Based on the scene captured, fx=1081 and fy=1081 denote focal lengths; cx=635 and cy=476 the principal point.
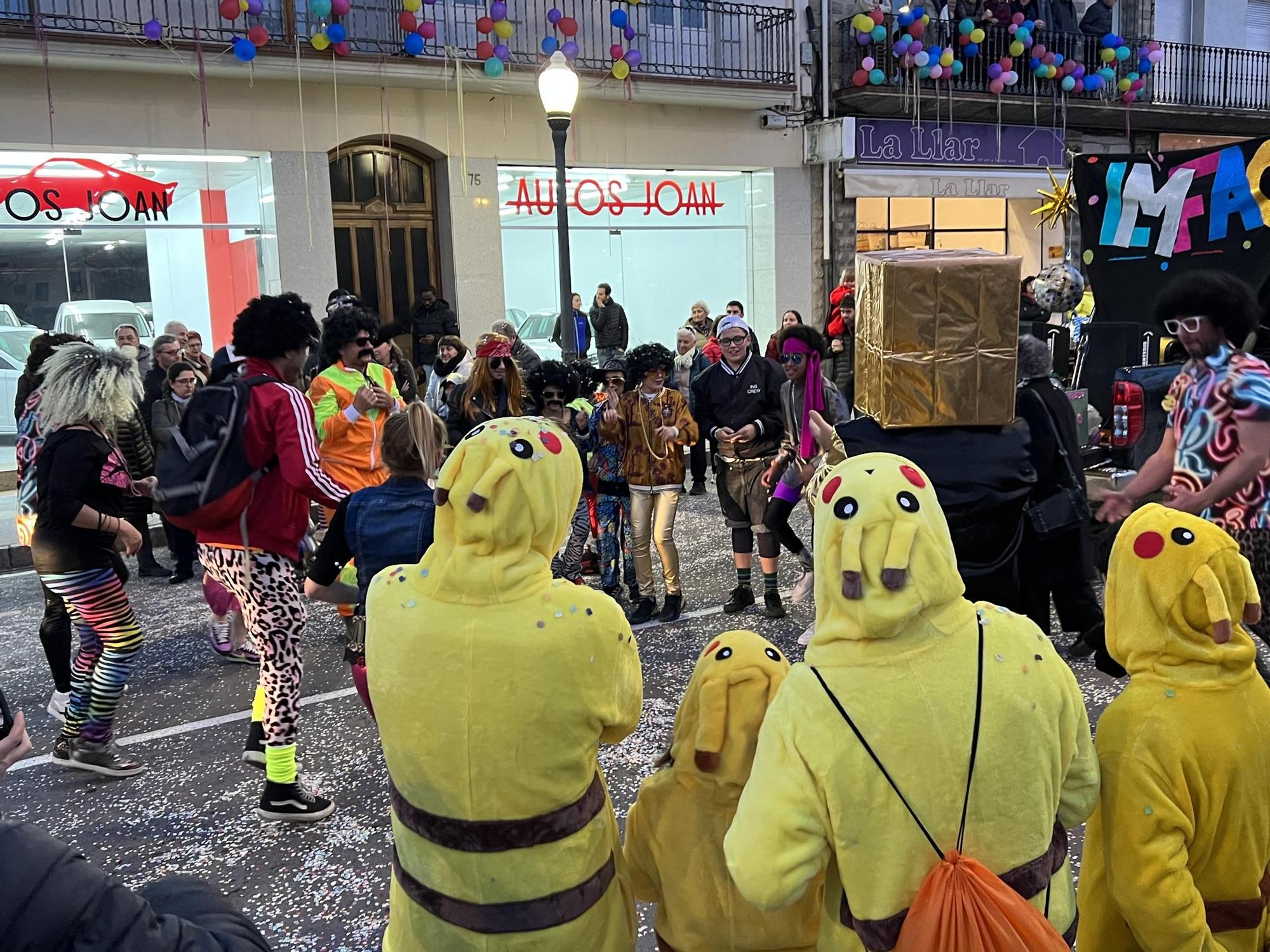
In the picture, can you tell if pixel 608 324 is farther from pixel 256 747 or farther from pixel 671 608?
pixel 256 747

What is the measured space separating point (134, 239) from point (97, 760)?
10.9 m

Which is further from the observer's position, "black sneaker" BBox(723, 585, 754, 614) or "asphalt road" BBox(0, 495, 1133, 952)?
"black sneaker" BBox(723, 585, 754, 614)

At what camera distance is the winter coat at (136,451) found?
24.2 ft

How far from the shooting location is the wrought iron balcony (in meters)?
18.0

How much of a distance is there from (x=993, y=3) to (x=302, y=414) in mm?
18254

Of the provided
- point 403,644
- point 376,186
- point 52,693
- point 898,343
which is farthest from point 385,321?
point 403,644

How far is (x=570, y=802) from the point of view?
7.54 ft

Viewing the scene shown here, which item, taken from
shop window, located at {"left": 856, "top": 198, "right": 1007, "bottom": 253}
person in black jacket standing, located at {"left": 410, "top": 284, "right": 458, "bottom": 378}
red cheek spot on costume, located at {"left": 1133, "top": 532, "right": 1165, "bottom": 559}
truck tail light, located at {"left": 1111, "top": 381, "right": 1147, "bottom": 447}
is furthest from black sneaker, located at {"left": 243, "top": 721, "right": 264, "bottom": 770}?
shop window, located at {"left": 856, "top": 198, "right": 1007, "bottom": 253}

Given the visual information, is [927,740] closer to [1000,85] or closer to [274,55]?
[274,55]

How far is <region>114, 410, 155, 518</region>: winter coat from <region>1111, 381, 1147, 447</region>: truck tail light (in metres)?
6.33

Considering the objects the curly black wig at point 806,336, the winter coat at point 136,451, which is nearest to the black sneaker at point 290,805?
the curly black wig at point 806,336

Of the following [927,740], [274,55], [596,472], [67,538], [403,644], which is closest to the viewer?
[927,740]

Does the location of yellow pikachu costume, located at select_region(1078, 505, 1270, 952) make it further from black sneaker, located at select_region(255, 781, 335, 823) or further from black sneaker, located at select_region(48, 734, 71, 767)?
black sneaker, located at select_region(48, 734, 71, 767)

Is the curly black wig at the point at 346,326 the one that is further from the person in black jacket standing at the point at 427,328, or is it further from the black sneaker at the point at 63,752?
the person in black jacket standing at the point at 427,328
